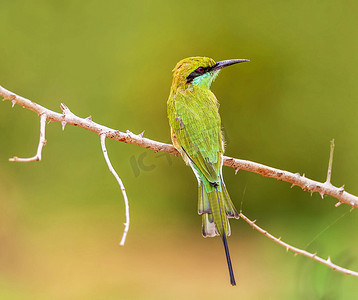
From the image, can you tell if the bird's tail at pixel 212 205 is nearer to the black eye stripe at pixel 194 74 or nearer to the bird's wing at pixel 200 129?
the bird's wing at pixel 200 129

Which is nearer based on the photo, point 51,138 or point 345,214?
point 345,214

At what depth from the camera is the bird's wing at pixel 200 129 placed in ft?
3.79

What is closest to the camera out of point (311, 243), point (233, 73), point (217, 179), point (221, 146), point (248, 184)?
point (217, 179)

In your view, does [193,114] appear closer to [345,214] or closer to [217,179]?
[217,179]

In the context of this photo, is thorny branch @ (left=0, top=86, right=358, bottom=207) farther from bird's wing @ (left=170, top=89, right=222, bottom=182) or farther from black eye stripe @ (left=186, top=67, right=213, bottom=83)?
black eye stripe @ (left=186, top=67, right=213, bottom=83)

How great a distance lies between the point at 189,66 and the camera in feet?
4.58

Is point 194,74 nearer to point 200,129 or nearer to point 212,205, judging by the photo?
point 200,129

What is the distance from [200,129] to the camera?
122cm

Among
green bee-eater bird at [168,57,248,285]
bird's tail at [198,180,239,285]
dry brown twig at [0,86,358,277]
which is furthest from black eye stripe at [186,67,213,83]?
bird's tail at [198,180,239,285]

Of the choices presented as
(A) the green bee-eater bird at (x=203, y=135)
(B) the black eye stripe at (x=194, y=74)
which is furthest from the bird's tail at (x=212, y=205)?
(B) the black eye stripe at (x=194, y=74)

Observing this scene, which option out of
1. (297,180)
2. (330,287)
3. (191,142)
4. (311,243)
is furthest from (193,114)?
(311,243)

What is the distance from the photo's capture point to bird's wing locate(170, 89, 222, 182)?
116cm

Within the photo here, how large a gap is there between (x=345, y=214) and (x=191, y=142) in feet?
7.79

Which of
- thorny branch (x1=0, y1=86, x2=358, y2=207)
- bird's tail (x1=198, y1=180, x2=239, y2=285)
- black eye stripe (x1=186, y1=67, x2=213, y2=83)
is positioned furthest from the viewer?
black eye stripe (x1=186, y1=67, x2=213, y2=83)
